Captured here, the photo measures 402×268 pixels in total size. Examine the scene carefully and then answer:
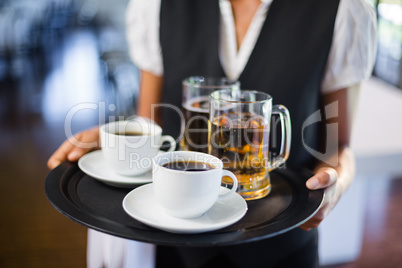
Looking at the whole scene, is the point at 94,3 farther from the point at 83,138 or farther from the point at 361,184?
the point at 83,138

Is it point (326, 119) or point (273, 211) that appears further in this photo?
point (326, 119)

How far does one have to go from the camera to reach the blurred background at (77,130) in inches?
95.3

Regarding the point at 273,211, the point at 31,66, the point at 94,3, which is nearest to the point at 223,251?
the point at 273,211

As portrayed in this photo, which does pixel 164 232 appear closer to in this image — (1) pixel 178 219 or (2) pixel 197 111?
(1) pixel 178 219

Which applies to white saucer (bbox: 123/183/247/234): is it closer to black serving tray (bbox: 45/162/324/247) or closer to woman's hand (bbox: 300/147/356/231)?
black serving tray (bbox: 45/162/324/247)

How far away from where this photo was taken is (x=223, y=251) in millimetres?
1195

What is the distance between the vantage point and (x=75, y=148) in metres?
1.15

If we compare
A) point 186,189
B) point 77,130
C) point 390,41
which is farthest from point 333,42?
point 77,130

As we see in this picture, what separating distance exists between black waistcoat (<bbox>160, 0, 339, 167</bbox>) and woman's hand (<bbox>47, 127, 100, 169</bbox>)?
0.32 metres

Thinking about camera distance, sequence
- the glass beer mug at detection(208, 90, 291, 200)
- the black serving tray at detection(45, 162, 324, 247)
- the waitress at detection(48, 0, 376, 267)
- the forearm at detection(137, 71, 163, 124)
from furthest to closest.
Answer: the forearm at detection(137, 71, 163, 124)
the waitress at detection(48, 0, 376, 267)
the glass beer mug at detection(208, 90, 291, 200)
the black serving tray at detection(45, 162, 324, 247)

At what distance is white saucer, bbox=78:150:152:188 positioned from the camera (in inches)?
39.4

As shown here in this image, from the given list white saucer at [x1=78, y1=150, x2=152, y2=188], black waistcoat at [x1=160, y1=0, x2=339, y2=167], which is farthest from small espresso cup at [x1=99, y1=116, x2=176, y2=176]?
black waistcoat at [x1=160, y1=0, x2=339, y2=167]

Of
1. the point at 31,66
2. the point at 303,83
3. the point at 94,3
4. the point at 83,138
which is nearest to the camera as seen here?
the point at 83,138

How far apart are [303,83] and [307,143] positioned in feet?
0.63
